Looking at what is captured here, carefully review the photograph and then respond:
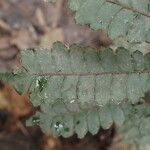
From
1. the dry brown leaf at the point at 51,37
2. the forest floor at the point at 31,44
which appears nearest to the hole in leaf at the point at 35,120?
the forest floor at the point at 31,44

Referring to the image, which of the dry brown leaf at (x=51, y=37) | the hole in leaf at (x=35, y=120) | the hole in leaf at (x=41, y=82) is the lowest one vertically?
the hole in leaf at (x=35, y=120)

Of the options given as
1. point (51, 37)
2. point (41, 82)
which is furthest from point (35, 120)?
point (51, 37)

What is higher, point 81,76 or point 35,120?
point 81,76

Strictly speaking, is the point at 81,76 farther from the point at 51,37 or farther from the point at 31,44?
the point at 31,44

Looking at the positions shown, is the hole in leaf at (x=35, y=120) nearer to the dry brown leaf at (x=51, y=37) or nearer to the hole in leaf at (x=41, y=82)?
the hole in leaf at (x=41, y=82)

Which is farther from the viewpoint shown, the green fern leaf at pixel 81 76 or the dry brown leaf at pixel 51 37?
the dry brown leaf at pixel 51 37

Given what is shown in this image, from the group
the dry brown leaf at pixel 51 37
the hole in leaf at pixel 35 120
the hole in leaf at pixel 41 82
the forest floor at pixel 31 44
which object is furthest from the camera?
the dry brown leaf at pixel 51 37

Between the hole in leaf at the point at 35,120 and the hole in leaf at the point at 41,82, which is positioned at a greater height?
the hole in leaf at the point at 41,82

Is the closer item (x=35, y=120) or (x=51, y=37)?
(x=35, y=120)

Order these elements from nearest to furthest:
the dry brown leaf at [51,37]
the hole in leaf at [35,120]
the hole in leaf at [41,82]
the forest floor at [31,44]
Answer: the hole in leaf at [41,82]
the hole in leaf at [35,120]
the forest floor at [31,44]
the dry brown leaf at [51,37]
